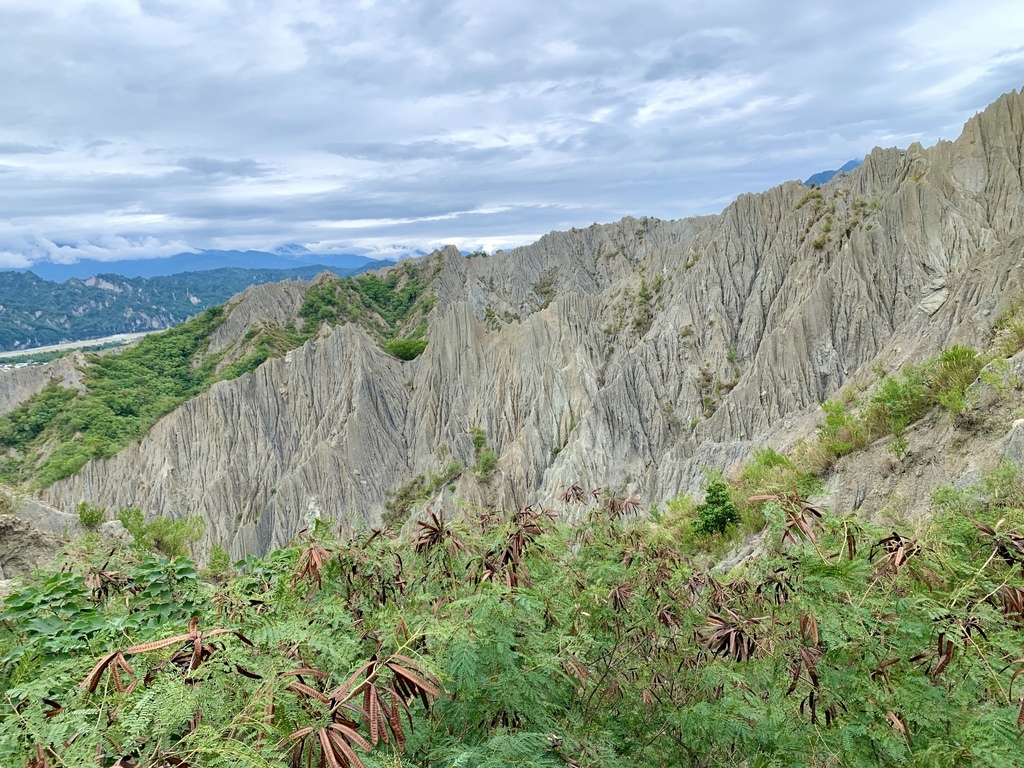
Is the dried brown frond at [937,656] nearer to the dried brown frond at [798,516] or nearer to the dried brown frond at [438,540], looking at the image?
the dried brown frond at [798,516]

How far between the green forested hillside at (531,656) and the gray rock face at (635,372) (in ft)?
64.3

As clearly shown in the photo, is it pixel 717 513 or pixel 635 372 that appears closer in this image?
pixel 717 513

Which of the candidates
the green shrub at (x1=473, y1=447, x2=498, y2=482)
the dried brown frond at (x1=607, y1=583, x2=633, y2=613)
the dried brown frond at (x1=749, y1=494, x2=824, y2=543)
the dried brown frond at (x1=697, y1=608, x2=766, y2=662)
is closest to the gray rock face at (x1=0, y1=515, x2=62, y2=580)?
the dried brown frond at (x1=607, y1=583, x2=633, y2=613)

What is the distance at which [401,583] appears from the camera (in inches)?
142

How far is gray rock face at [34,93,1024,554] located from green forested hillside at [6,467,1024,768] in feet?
64.3

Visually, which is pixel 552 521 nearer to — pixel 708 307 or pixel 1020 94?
pixel 708 307

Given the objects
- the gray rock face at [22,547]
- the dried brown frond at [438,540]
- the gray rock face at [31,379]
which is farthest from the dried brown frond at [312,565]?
the gray rock face at [31,379]

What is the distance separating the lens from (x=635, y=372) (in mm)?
34188

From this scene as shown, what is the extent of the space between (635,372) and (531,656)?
32.3 m

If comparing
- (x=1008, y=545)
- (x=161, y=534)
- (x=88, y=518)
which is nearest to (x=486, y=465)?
(x=161, y=534)

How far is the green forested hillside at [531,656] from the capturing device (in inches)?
78.9

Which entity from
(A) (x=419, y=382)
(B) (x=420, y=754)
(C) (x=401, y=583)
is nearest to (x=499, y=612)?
(B) (x=420, y=754)

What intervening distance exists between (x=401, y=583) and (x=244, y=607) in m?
0.94

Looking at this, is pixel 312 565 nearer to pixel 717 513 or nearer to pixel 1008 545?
pixel 1008 545
